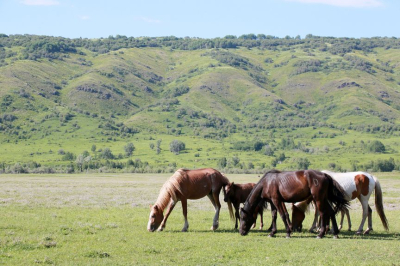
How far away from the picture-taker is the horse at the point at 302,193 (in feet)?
61.2

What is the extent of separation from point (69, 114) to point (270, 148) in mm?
85349

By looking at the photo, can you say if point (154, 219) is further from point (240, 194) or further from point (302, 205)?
point (302, 205)

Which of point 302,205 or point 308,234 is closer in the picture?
point 308,234

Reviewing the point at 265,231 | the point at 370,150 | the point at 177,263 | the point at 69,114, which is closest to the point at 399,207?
the point at 265,231

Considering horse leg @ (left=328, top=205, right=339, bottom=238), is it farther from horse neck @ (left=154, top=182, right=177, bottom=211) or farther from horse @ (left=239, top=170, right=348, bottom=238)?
horse neck @ (left=154, top=182, right=177, bottom=211)

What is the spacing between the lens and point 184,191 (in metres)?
21.2

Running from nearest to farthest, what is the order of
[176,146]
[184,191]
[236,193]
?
[184,191]
[236,193]
[176,146]

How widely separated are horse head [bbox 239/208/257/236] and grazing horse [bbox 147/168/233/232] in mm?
1864

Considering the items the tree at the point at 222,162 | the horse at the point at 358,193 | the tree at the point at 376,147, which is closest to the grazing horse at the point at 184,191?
the horse at the point at 358,193

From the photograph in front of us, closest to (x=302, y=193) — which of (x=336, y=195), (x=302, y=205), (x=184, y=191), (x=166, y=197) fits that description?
(x=336, y=195)

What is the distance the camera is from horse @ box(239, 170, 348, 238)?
1866 centimetres

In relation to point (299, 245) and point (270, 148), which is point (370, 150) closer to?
point (270, 148)

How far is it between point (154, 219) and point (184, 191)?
6.20ft

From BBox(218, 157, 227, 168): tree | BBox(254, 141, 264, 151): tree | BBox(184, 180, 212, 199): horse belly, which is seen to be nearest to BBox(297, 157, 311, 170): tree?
BBox(218, 157, 227, 168): tree
